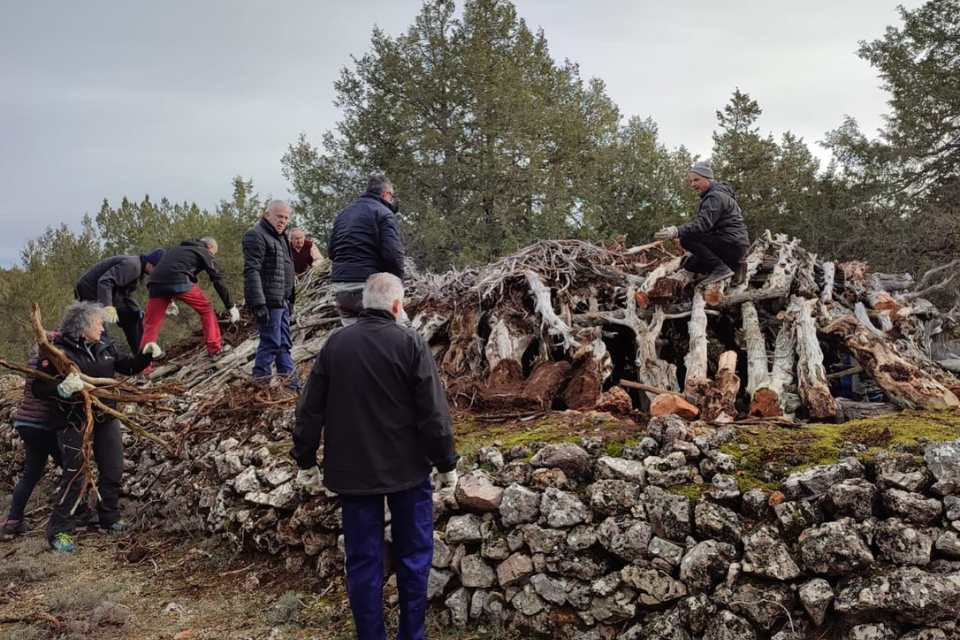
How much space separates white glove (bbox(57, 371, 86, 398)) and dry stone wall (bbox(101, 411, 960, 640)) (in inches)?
93.1

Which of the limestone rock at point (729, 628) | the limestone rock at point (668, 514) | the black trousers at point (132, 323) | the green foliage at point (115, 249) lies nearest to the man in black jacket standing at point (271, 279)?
the black trousers at point (132, 323)

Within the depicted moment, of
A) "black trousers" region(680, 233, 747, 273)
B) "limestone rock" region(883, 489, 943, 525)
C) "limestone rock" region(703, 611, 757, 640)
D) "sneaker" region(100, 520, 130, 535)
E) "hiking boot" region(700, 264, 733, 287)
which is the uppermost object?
"black trousers" region(680, 233, 747, 273)

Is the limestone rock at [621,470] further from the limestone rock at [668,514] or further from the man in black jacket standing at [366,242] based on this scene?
the man in black jacket standing at [366,242]

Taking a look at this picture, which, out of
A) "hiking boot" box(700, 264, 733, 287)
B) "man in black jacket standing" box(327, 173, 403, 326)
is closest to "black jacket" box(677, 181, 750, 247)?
"hiking boot" box(700, 264, 733, 287)

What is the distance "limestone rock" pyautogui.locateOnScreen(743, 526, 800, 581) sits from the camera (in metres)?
3.19

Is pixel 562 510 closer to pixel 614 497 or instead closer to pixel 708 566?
pixel 614 497

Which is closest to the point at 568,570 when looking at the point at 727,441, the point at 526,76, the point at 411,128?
the point at 727,441

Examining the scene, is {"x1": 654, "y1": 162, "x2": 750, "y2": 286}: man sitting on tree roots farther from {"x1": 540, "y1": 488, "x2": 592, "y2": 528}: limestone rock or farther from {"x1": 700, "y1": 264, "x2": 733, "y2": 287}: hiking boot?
{"x1": 540, "y1": 488, "x2": 592, "y2": 528}: limestone rock

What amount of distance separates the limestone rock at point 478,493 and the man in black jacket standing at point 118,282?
5406mm

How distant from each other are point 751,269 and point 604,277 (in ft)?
5.29

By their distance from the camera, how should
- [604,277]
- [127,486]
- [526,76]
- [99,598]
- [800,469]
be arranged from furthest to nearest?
[526,76] → [604,277] → [127,486] → [99,598] → [800,469]

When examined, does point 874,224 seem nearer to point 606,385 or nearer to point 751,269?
point 751,269

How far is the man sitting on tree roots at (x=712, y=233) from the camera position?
6316 millimetres

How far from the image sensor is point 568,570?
3674 millimetres
